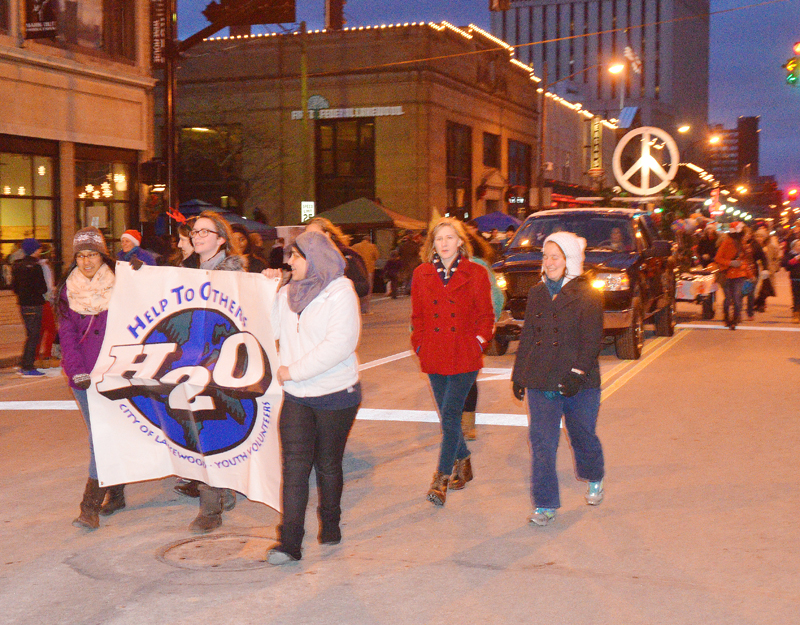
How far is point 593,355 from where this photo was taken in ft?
19.5

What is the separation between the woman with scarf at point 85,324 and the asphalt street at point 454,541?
0.72 ft

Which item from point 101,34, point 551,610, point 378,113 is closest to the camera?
point 551,610

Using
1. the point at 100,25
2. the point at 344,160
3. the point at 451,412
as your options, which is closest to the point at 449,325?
the point at 451,412

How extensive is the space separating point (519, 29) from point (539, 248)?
12571 centimetres

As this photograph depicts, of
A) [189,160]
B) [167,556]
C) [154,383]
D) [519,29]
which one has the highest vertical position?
[519,29]

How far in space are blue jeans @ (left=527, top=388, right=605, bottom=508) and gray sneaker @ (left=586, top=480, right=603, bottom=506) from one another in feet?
0.59

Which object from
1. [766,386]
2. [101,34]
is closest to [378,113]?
[101,34]

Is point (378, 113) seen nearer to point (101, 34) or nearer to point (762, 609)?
point (101, 34)

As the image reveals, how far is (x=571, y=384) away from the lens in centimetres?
581

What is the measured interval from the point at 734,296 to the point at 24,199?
14478mm

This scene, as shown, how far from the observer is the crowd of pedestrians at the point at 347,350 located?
5.18 meters

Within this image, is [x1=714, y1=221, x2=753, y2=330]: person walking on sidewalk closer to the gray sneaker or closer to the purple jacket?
the gray sneaker

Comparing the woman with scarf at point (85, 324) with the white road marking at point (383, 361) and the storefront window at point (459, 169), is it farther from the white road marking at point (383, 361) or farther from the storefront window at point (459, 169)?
the storefront window at point (459, 169)

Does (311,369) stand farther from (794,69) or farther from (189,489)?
(794,69)
